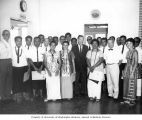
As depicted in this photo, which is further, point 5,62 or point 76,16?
point 76,16

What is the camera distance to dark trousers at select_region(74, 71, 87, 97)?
5.28 m

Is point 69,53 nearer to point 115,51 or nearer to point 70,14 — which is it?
point 115,51

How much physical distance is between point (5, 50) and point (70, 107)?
59.9 inches

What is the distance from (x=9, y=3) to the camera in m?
Result: 4.73

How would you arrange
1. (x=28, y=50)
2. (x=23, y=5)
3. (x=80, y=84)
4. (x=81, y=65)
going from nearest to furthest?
1. (x=28, y=50)
2. (x=23, y=5)
3. (x=81, y=65)
4. (x=80, y=84)

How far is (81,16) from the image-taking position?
19.9 feet

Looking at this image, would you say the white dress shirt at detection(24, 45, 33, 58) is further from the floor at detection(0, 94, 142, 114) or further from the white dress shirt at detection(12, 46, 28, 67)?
the floor at detection(0, 94, 142, 114)

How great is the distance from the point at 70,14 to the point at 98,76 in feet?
6.09

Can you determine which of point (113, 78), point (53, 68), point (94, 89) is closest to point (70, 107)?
point (94, 89)

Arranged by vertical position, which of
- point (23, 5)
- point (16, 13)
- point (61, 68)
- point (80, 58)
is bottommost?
point (61, 68)

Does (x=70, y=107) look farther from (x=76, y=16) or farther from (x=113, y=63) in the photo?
(x=76, y=16)

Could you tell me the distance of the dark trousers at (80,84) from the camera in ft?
17.3

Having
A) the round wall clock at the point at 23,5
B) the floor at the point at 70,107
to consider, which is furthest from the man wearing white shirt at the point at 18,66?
the round wall clock at the point at 23,5

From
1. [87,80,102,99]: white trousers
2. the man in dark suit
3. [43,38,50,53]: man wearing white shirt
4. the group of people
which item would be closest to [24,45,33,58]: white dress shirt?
the group of people
